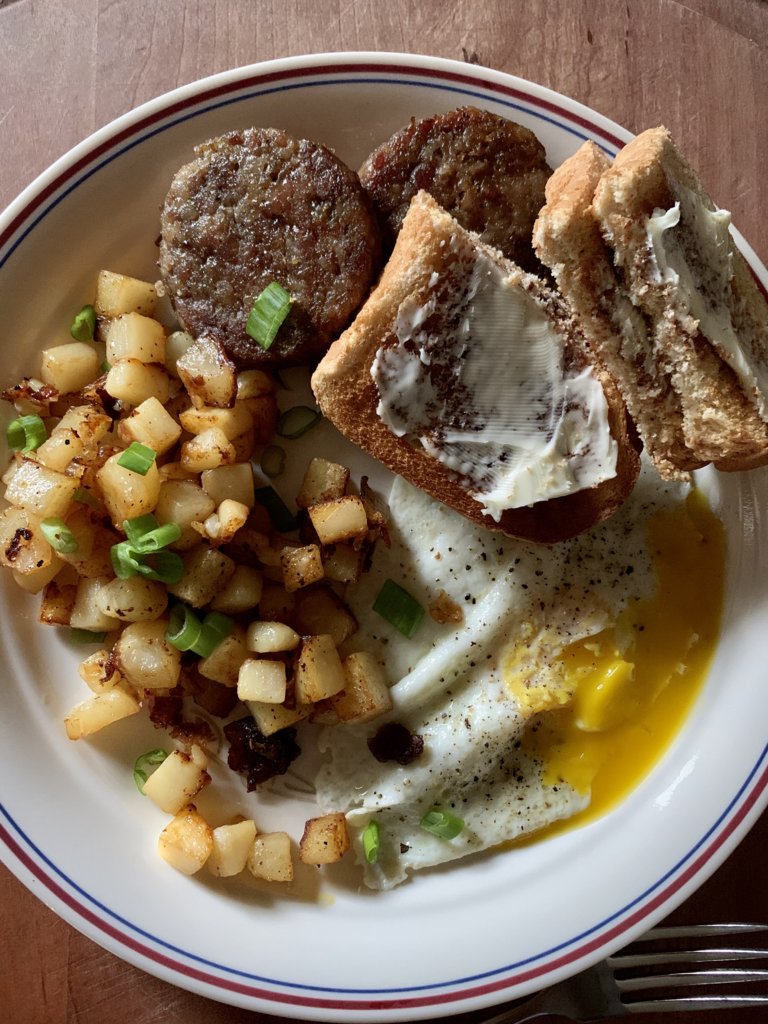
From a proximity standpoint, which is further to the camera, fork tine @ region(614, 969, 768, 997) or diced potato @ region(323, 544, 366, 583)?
diced potato @ region(323, 544, 366, 583)

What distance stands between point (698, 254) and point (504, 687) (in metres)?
1.36

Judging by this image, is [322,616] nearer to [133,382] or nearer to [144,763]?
[144,763]

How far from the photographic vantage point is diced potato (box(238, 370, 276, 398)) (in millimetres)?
2588

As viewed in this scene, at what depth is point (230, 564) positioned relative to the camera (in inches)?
100

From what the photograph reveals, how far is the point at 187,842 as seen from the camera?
253 cm

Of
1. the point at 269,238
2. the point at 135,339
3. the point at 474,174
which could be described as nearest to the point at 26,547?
the point at 135,339

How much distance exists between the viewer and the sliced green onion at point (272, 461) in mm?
2734

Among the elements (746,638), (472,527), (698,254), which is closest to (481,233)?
(698,254)

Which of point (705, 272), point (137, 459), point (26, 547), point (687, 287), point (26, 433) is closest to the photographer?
point (687, 287)

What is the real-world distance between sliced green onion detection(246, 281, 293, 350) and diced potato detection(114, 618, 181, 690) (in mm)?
933

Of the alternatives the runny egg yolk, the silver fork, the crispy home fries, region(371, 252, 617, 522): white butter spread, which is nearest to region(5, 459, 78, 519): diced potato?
the crispy home fries

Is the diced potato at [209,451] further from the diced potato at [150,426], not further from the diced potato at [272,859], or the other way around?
the diced potato at [272,859]

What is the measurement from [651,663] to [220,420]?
1523 mm

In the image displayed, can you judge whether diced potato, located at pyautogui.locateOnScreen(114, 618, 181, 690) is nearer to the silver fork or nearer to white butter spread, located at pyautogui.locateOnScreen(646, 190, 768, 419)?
the silver fork
